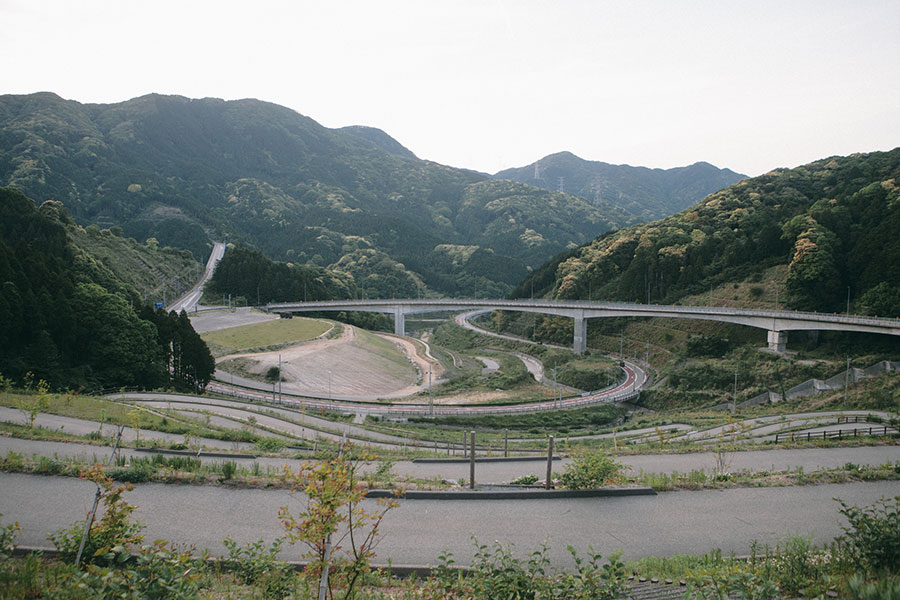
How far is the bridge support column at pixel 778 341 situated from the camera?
55.7 metres

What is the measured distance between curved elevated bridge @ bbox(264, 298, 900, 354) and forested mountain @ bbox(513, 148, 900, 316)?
6.93 m

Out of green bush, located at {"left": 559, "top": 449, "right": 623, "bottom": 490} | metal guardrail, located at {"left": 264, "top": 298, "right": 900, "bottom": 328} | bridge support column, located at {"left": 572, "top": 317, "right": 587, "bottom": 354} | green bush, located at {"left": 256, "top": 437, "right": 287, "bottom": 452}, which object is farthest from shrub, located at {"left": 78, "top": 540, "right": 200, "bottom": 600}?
bridge support column, located at {"left": 572, "top": 317, "right": 587, "bottom": 354}

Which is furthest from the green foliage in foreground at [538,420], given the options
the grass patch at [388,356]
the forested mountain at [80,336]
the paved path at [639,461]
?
the paved path at [639,461]

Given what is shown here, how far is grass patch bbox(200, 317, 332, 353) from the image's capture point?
209ft

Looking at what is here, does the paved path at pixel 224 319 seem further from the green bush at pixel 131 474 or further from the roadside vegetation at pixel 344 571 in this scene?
the roadside vegetation at pixel 344 571

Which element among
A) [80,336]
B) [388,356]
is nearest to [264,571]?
[80,336]

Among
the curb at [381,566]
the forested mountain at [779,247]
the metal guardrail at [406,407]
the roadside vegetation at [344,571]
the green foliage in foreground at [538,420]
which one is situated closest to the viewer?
the roadside vegetation at [344,571]

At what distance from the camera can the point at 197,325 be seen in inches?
2847

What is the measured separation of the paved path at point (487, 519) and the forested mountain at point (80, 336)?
25.5 meters

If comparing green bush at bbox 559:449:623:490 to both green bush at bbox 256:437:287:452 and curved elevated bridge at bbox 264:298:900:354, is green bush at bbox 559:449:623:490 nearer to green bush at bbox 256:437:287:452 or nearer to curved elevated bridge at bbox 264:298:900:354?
green bush at bbox 256:437:287:452

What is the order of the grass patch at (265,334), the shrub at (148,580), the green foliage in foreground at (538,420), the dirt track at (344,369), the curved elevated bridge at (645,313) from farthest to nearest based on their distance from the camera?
the grass patch at (265,334) → the dirt track at (344,369) → the curved elevated bridge at (645,313) → the green foliage in foreground at (538,420) → the shrub at (148,580)

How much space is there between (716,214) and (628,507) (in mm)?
98693

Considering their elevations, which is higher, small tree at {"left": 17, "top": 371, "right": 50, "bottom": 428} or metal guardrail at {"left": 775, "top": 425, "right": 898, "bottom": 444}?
small tree at {"left": 17, "top": 371, "right": 50, "bottom": 428}

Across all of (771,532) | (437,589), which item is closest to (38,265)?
(437,589)
